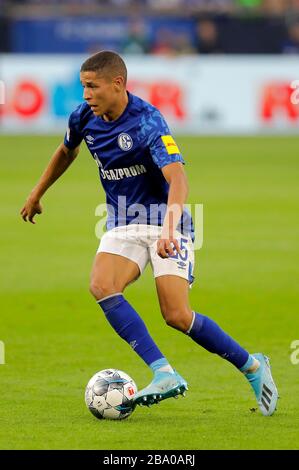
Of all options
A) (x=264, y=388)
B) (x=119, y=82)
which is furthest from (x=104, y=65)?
(x=264, y=388)

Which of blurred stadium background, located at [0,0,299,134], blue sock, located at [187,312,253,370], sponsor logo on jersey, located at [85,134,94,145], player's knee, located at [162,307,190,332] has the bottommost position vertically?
blurred stadium background, located at [0,0,299,134]

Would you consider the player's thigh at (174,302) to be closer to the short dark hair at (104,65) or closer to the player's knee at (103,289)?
the player's knee at (103,289)

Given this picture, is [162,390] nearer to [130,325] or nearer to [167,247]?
[130,325]

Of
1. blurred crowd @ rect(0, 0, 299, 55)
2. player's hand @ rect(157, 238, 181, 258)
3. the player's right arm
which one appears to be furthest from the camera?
blurred crowd @ rect(0, 0, 299, 55)

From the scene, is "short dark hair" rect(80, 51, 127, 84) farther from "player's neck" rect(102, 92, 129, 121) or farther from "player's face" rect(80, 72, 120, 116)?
"player's neck" rect(102, 92, 129, 121)

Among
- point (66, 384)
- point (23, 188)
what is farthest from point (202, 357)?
point (23, 188)

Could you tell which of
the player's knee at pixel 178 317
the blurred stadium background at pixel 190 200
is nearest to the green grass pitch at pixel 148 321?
the blurred stadium background at pixel 190 200

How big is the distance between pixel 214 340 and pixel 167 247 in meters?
0.82

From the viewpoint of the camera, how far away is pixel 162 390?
657 cm

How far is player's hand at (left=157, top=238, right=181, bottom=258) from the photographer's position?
629cm

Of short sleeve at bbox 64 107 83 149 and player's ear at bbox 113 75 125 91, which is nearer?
player's ear at bbox 113 75 125 91

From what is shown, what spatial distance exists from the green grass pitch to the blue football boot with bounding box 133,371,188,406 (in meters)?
0.14

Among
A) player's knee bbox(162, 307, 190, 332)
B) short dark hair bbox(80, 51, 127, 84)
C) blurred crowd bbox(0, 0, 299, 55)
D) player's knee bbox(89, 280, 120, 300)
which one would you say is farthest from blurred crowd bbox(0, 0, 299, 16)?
player's knee bbox(162, 307, 190, 332)

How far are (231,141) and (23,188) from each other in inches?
356
